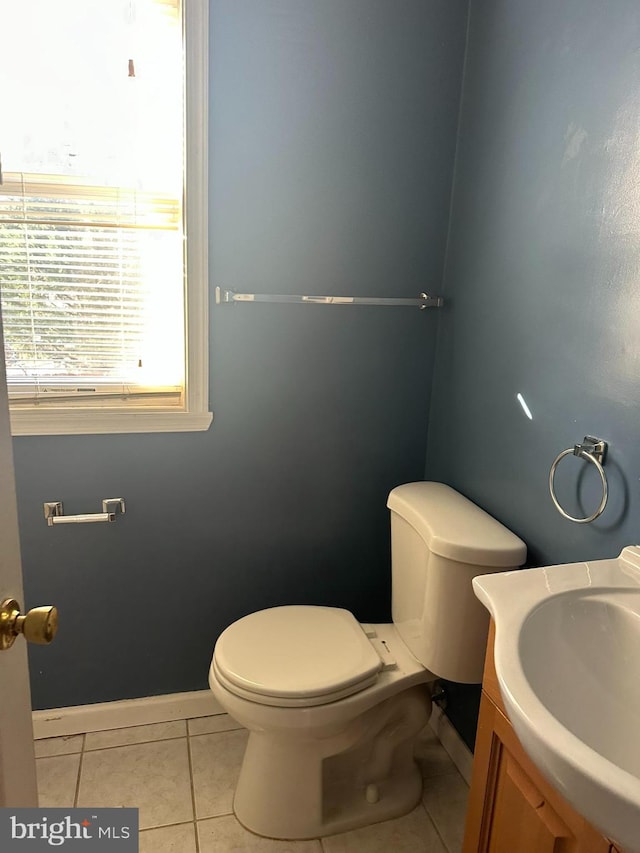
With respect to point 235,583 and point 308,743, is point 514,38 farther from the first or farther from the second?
point 308,743

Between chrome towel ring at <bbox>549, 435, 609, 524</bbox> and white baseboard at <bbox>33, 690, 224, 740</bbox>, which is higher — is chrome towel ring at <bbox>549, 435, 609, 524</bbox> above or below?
above

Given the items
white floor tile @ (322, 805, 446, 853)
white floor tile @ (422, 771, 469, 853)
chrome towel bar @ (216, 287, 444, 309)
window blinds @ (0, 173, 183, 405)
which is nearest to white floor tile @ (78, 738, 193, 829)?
white floor tile @ (322, 805, 446, 853)

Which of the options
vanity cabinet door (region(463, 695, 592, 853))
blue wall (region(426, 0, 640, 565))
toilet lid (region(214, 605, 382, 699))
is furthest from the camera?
toilet lid (region(214, 605, 382, 699))

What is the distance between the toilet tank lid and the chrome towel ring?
18 centimetres

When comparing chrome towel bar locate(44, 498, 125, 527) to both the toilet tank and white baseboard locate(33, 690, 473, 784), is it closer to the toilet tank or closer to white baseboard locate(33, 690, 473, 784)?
white baseboard locate(33, 690, 473, 784)

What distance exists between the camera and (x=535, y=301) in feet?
4.96

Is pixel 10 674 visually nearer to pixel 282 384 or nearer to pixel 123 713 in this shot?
pixel 282 384

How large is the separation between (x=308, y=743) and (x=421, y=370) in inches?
43.8

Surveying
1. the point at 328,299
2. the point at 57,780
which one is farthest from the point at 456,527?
the point at 57,780

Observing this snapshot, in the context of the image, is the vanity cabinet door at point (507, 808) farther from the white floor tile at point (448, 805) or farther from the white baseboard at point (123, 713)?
the white baseboard at point (123, 713)

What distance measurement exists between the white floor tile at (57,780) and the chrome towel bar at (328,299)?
1.40m

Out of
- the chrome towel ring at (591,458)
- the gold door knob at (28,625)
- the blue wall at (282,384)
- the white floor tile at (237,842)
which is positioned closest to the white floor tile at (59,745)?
the blue wall at (282,384)

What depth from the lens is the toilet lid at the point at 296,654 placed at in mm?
1482

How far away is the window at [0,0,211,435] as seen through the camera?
1601 millimetres
